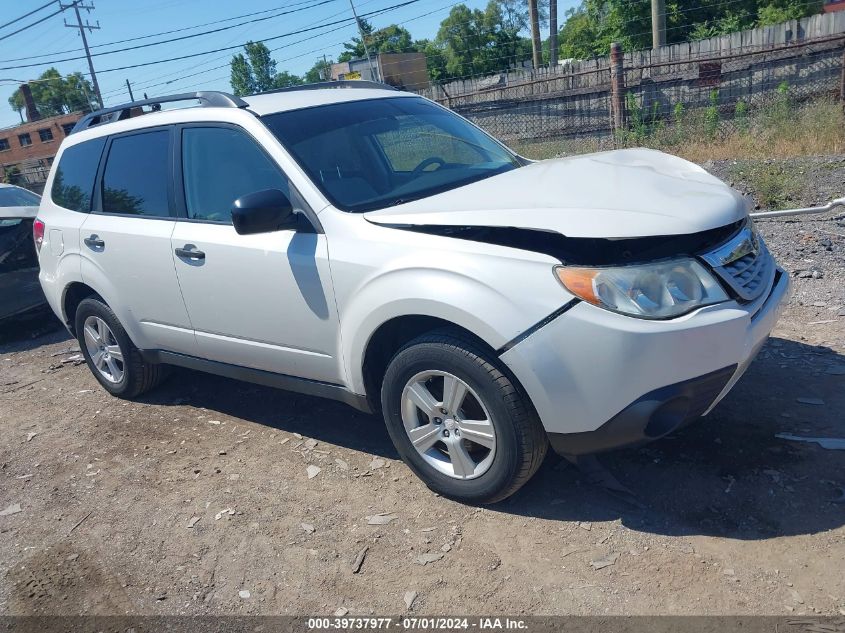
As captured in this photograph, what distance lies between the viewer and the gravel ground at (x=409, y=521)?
9.23 feet

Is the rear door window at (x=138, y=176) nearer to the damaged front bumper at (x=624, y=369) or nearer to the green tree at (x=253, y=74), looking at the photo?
the damaged front bumper at (x=624, y=369)

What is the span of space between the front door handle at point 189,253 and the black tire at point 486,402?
1.42 meters

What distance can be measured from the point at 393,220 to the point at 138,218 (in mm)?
2105

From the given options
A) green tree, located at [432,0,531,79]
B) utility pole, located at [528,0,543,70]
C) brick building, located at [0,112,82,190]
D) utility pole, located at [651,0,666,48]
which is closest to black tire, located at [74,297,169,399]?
utility pole, located at [651,0,666,48]

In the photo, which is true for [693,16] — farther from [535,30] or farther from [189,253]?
[189,253]

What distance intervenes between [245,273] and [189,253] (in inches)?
19.5

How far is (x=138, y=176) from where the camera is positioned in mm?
4672

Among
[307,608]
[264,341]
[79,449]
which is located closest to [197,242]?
[264,341]

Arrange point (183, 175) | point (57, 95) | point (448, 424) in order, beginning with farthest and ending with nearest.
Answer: point (57, 95)
point (183, 175)
point (448, 424)

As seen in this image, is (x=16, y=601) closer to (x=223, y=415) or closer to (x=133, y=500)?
(x=133, y=500)

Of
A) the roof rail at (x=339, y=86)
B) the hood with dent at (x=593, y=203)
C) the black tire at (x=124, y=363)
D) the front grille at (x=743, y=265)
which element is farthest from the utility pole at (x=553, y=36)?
the front grille at (x=743, y=265)

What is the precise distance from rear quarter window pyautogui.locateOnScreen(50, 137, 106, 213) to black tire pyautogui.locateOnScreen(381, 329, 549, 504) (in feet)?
9.97

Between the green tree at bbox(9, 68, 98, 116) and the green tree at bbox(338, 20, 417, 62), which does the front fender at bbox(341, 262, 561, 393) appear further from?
the green tree at bbox(9, 68, 98, 116)

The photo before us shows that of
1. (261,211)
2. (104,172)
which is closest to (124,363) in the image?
(104,172)
